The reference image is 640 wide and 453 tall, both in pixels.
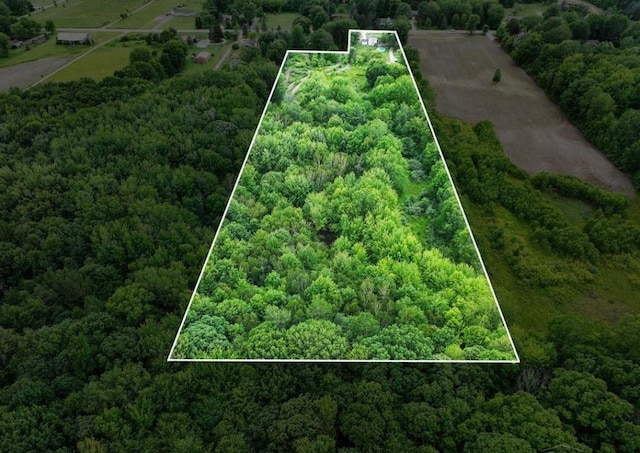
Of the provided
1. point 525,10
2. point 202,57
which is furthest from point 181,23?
point 525,10

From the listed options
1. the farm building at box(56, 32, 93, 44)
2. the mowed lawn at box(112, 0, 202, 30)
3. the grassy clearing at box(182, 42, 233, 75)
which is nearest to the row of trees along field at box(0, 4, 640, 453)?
the grassy clearing at box(182, 42, 233, 75)

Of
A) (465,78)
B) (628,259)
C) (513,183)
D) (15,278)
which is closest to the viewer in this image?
(15,278)

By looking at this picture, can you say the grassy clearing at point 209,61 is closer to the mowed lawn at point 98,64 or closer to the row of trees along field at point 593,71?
the mowed lawn at point 98,64

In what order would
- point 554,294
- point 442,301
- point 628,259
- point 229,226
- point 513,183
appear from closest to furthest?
point 442,301 < point 229,226 < point 554,294 < point 628,259 < point 513,183

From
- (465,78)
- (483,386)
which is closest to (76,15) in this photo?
(465,78)

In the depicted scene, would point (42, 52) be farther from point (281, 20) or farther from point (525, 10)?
point (525, 10)

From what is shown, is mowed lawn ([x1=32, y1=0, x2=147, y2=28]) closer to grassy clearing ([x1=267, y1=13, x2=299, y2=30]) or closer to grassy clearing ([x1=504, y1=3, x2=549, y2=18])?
grassy clearing ([x1=267, y1=13, x2=299, y2=30])

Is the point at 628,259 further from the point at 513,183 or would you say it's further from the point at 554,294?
the point at 513,183
